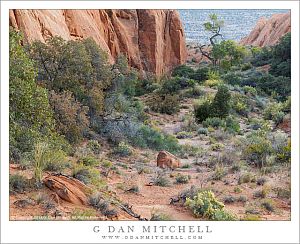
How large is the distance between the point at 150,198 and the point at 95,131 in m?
1.77

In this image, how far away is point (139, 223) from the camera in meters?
9.34

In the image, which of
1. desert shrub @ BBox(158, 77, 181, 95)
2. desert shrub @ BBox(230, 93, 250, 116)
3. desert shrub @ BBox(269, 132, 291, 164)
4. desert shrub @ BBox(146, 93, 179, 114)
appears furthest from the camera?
desert shrub @ BBox(158, 77, 181, 95)

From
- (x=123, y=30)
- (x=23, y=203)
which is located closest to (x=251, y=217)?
(x=23, y=203)

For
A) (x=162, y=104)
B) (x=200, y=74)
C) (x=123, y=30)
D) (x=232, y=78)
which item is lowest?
(x=162, y=104)

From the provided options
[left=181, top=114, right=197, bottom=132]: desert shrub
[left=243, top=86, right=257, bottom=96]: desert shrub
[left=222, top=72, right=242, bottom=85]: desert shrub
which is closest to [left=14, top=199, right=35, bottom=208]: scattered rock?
[left=181, top=114, right=197, bottom=132]: desert shrub

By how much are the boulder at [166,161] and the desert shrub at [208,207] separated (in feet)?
3.11

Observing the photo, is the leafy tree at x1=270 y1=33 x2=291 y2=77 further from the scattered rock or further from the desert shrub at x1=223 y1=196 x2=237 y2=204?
the scattered rock

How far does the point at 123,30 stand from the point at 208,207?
16.4ft

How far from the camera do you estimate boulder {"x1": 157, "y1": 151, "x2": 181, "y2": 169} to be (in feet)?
34.1

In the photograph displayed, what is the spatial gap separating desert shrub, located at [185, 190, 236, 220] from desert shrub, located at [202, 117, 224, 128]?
1.84 metres

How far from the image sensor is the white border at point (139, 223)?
361 inches

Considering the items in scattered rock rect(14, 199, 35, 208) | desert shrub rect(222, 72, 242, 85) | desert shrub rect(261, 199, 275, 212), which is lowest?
desert shrub rect(261, 199, 275, 212)

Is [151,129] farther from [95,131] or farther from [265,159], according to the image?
[265,159]

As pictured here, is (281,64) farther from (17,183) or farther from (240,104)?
(17,183)
